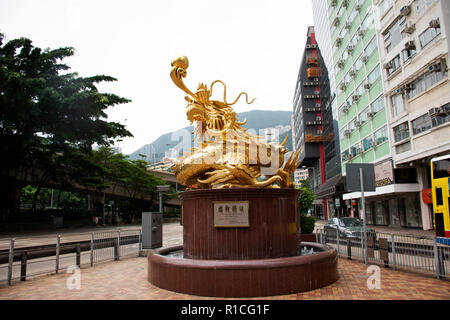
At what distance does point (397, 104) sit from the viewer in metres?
23.7

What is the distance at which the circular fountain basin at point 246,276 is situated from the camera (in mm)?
5711

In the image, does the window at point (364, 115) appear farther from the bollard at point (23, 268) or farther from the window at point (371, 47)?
the bollard at point (23, 268)

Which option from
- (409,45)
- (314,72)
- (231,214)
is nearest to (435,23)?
(409,45)

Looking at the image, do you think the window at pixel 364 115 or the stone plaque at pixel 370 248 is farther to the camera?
the window at pixel 364 115

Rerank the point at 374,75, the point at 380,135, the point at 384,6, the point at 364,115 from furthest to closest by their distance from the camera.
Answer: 1. the point at 364,115
2. the point at 374,75
3. the point at 380,135
4. the point at 384,6

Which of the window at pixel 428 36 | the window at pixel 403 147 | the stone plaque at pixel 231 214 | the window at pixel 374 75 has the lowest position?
the stone plaque at pixel 231 214

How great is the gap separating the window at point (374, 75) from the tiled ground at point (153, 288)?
22877 mm

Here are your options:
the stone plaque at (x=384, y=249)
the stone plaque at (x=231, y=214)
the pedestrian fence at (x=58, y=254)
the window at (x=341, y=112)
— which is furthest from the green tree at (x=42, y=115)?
the window at (x=341, y=112)

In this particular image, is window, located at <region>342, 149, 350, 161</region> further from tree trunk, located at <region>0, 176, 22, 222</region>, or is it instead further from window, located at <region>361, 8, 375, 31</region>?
tree trunk, located at <region>0, 176, 22, 222</region>

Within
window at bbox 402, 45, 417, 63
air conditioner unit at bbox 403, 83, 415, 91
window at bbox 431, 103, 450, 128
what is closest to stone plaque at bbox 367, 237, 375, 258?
window at bbox 431, 103, 450, 128

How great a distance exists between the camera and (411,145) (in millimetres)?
21422

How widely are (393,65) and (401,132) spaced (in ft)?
17.5

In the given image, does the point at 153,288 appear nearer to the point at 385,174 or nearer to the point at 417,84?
the point at 417,84
